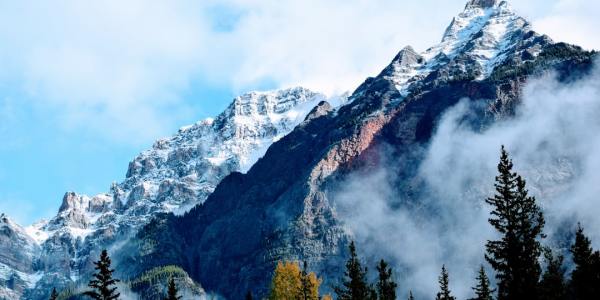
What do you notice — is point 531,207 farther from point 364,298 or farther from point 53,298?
point 53,298

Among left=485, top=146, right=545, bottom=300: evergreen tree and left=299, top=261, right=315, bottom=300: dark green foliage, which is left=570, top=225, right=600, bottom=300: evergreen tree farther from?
left=299, top=261, right=315, bottom=300: dark green foliage

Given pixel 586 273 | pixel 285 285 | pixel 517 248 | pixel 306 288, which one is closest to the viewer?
pixel 517 248

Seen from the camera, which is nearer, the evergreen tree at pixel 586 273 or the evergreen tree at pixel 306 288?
the evergreen tree at pixel 586 273

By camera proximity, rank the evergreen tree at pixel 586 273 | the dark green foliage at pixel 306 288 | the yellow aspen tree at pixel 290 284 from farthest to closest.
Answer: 1. the yellow aspen tree at pixel 290 284
2. the dark green foliage at pixel 306 288
3. the evergreen tree at pixel 586 273

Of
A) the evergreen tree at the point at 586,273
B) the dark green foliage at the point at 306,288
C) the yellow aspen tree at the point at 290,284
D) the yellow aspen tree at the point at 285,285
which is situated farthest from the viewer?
the yellow aspen tree at the point at 285,285

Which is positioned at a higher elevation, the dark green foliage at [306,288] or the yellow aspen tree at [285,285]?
the yellow aspen tree at [285,285]

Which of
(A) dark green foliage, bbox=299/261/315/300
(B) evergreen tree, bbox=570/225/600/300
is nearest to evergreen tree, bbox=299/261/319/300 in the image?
(A) dark green foliage, bbox=299/261/315/300

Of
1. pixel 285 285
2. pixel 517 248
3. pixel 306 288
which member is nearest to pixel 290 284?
pixel 285 285

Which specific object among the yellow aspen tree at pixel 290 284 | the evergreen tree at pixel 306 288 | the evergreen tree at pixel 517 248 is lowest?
the evergreen tree at pixel 517 248

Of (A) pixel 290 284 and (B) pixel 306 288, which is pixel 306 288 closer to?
(B) pixel 306 288

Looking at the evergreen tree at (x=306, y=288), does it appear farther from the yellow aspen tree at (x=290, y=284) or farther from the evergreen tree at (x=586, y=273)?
the evergreen tree at (x=586, y=273)

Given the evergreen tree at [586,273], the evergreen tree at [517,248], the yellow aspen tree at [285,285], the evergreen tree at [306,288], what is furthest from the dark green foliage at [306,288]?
the evergreen tree at [517,248]

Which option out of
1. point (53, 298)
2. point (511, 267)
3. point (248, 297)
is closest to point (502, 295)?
point (511, 267)

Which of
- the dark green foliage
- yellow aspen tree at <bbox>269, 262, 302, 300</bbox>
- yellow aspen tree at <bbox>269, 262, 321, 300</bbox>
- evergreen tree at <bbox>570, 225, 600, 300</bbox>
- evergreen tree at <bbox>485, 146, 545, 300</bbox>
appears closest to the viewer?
evergreen tree at <bbox>485, 146, 545, 300</bbox>
